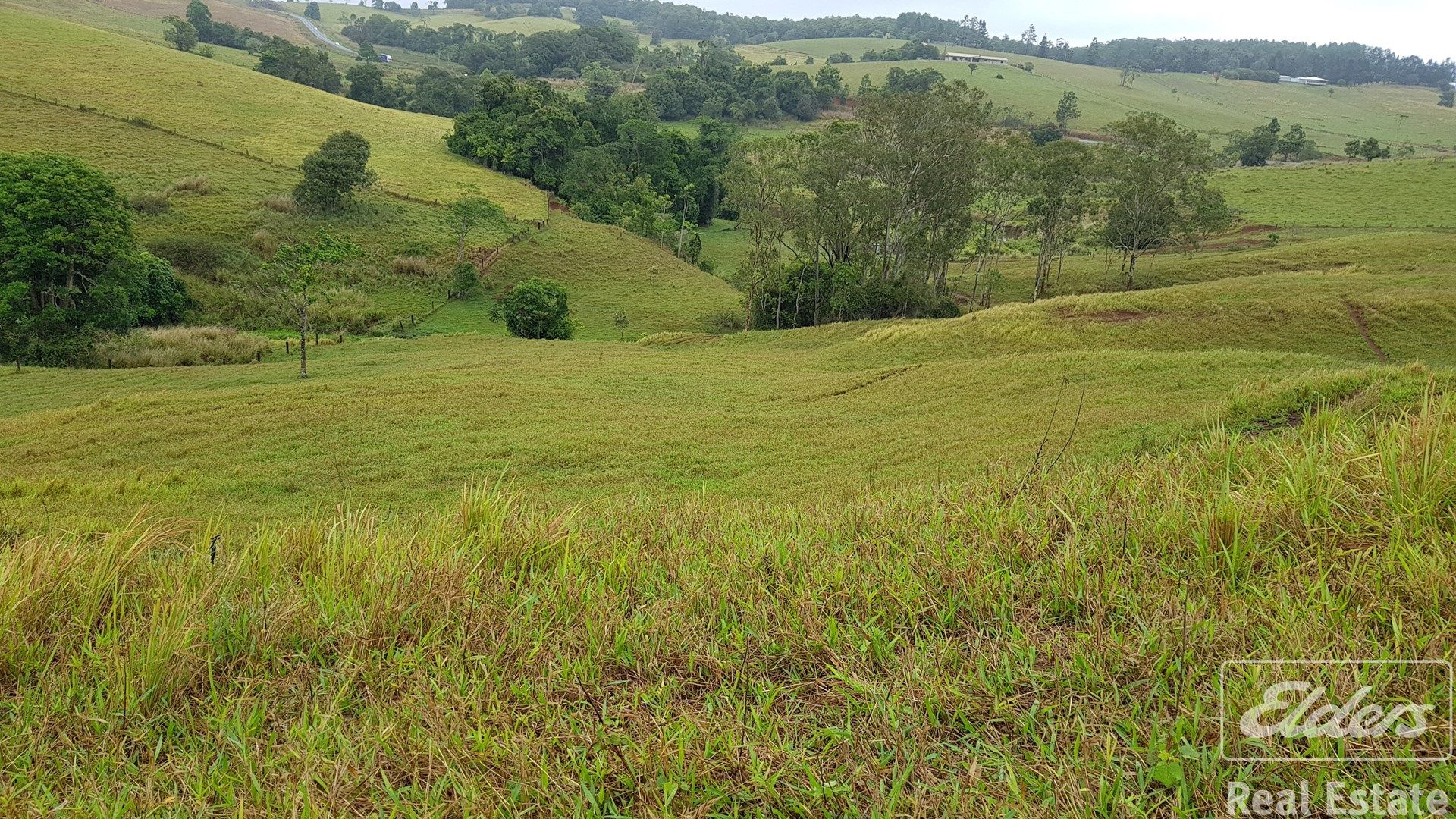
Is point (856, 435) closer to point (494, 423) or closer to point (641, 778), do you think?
point (494, 423)

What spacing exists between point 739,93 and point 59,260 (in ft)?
361

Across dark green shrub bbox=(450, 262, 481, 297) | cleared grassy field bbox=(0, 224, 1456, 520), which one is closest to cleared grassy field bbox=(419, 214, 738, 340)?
dark green shrub bbox=(450, 262, 481, 297)

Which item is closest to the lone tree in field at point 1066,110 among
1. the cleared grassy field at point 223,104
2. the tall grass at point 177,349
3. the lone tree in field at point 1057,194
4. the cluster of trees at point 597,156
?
the cluster of trees at point 597,156

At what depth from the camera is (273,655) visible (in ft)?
9.57

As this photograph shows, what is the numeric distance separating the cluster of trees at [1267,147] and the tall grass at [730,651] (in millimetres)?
117127

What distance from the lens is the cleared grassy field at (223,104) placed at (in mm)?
68812

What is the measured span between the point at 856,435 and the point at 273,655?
1411cm

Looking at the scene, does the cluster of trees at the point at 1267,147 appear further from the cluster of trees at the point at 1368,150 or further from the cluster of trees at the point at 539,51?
the cluster of trees at the point at 539,51

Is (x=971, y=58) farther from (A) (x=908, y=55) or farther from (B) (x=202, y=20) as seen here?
(B) (x=202, y=20)

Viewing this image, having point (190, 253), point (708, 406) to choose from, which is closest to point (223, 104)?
point (190, 253)

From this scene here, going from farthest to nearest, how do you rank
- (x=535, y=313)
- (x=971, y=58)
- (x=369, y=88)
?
(x=971, y=58) → (x=369, y=88) → (x=535, y=313)

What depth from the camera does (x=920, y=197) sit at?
4684 centimetres

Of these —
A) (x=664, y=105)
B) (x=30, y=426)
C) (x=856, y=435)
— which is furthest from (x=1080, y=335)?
(x=664, y=105)

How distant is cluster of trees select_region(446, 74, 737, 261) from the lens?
7956 cm
